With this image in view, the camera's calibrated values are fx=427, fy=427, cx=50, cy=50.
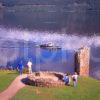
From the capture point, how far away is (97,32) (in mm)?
74250

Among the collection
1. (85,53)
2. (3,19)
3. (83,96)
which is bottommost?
(83,96)

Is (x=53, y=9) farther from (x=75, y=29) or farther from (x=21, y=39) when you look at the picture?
(x=21, y=39)

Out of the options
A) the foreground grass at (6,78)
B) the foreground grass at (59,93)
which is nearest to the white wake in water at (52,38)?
the foreground grass at (6,78)

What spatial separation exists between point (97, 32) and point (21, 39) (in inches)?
598

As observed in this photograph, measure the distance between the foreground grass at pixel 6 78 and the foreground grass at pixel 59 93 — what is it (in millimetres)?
2137

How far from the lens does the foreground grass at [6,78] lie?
36.1m

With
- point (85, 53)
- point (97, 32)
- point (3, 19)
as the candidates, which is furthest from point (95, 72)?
point (3, 19)

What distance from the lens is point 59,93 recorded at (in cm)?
3391

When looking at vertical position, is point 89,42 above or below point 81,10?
below

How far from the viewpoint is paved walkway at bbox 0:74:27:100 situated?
33.5m

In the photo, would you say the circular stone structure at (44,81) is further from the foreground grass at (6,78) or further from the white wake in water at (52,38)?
the white wake in water at (52,38)

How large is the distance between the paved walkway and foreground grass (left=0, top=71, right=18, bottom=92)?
478 mm

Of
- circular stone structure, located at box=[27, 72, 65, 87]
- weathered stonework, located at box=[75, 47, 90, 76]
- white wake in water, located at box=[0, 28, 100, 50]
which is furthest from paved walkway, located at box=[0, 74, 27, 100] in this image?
white wake in water, located at box=[0, 28, 100, 50]

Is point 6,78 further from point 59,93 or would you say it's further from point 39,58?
point 39,58
